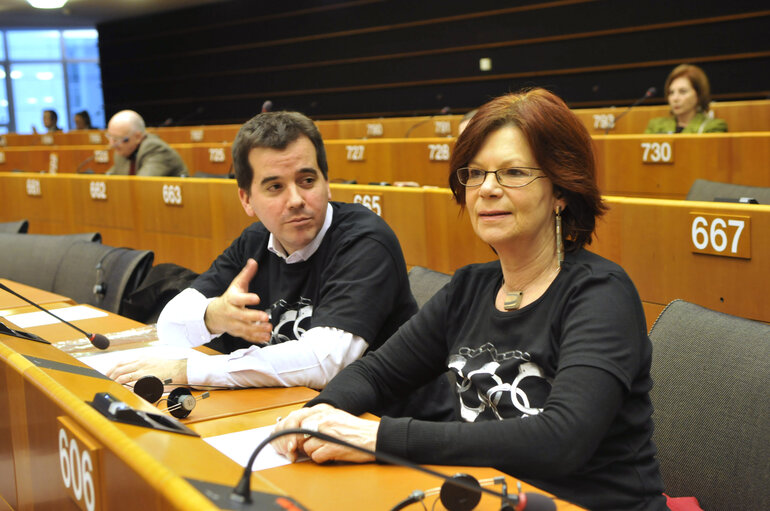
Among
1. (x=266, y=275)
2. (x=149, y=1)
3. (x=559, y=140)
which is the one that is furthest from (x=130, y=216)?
(x=149, y=1)

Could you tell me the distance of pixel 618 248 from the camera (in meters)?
2.67

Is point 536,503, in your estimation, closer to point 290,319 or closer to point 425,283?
point 290,319

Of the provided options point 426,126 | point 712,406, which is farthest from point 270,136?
point 426,126

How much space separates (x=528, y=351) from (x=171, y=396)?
680 mm

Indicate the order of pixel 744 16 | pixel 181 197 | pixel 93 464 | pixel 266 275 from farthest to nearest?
pixel 744 16
pixel 181 197
pixel 266 275
pixel 93 464

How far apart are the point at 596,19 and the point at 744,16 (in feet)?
5.19

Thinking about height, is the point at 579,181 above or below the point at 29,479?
above

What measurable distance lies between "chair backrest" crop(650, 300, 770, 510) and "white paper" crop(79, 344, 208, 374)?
3.43ft

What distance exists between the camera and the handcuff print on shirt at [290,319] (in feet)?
6.19

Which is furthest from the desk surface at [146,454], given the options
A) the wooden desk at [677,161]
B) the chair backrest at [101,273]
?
the wooden desk at [677,161]

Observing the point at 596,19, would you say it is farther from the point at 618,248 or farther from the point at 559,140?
the point at 559,140

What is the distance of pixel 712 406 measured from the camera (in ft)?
4.73

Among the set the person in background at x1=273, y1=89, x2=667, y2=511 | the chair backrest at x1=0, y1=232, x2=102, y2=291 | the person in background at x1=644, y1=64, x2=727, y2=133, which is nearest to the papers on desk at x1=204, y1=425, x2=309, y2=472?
the person in background at x1=273, y1=89, x2=667, y2=511

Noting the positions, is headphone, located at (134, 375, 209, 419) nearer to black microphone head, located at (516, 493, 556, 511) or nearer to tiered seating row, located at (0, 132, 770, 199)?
black microphone head, located at (516, 493, 556, 511)
